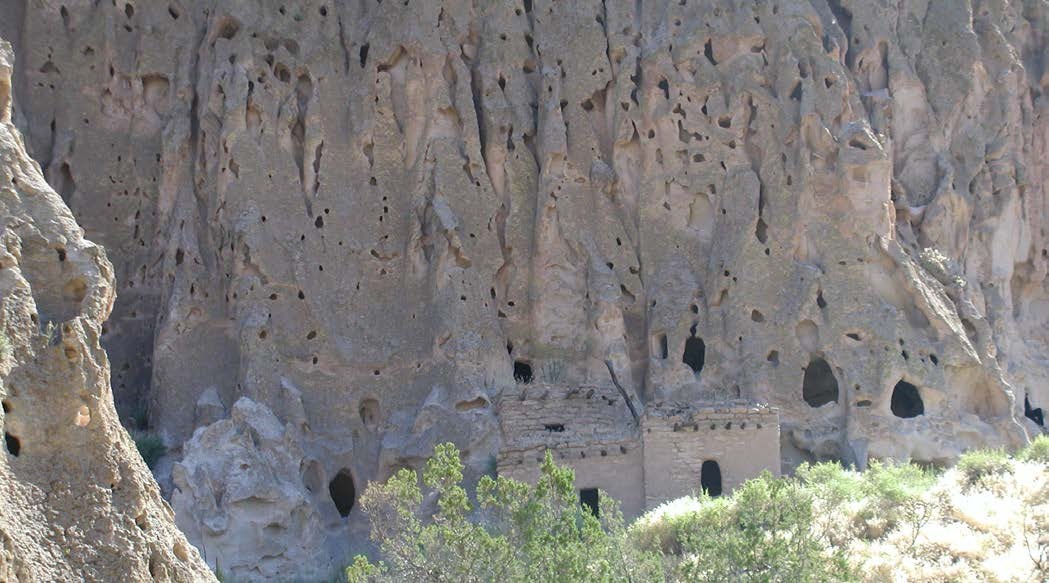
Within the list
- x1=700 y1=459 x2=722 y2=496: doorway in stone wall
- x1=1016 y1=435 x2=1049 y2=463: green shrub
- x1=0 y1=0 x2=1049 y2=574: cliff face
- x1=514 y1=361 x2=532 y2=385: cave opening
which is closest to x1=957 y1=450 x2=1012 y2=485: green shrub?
x1=1016 y1=435 x2=1049 y2=463: green shrub

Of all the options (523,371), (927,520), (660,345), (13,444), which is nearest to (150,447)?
(523,371)

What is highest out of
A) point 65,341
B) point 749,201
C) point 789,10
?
point 789,10

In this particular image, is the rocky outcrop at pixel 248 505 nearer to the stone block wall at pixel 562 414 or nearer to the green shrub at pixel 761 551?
the stone block wall at pixel 562 414

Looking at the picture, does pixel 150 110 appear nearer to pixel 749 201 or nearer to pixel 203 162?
pixel 203 162

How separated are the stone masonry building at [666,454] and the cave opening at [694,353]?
3.67 meters

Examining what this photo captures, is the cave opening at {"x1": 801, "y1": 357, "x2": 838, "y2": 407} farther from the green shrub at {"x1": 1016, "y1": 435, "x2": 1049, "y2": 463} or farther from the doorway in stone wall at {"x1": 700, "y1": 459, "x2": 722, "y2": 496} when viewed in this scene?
the green shrub at {"x1": 1016, "y1": 435, "x2": 1049, "y2": 463}

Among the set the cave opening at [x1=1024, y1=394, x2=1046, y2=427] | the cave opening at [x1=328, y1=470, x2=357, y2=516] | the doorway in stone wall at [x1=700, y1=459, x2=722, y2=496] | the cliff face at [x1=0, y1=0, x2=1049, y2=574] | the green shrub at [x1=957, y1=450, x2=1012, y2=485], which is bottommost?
the cave opening at [x1=328, y1=470, x2=357, y2=516]

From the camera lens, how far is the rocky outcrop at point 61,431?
30.5 feet

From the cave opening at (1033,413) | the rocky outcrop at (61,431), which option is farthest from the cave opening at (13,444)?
the cave opening at (1033,413)

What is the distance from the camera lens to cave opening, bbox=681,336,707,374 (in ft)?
86.0

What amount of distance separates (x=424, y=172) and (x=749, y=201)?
709 cm

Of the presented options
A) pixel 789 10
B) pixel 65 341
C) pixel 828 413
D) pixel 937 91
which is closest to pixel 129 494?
pixel 65 341

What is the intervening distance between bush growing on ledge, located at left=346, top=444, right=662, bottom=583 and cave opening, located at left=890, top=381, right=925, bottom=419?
13.3 metres

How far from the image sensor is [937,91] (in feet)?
98.3
